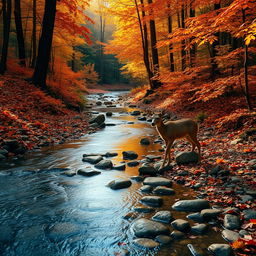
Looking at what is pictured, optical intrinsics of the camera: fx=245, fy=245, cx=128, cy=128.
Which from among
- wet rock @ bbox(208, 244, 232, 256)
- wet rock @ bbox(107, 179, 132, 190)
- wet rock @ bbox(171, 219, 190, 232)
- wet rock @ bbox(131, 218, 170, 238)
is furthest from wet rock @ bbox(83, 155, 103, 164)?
wet rock @ bbox(208, 244, 232, 256)

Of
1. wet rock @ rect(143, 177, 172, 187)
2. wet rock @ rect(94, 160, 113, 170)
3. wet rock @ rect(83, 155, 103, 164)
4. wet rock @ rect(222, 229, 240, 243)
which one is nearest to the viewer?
wet rock @ rect(222, 229, 240, 243)

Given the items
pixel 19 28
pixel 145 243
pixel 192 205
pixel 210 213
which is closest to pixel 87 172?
pixel 192 205

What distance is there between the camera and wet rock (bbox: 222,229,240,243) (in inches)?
127

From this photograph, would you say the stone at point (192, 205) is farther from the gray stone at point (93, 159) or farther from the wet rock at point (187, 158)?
the gray stone at point (93, 159)

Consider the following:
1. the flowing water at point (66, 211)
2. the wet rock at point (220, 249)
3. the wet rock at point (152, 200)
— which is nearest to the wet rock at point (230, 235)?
the flowing water at point (66, 211)

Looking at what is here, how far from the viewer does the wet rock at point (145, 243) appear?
3241 millimetres

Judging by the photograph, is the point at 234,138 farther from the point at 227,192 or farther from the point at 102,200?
the point at 102,200

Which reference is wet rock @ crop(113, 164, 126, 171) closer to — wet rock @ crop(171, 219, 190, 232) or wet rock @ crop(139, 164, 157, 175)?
wet rock @ crop(139, 164, 157, 175)

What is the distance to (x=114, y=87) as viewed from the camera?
58.3m

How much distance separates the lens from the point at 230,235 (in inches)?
130

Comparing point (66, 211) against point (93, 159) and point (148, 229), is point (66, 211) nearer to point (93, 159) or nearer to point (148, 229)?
point (148, 229)

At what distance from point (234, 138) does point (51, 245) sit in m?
6.25

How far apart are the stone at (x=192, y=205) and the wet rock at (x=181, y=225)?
1.62 feet

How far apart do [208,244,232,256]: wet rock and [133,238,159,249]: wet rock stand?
0.71 meters
